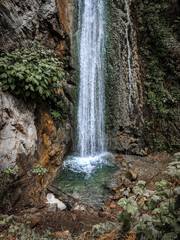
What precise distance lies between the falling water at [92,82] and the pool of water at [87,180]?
1.26m

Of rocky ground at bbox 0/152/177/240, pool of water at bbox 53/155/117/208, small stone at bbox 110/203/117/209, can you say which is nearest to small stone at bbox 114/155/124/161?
pool of water at bbox 53/155/117/208

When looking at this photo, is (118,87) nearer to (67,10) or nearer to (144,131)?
(144,131)

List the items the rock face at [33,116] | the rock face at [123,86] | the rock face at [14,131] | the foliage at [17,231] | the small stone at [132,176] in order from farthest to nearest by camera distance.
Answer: the rock face at [123,86] → the small stone at [132,176] → the rock face at [33,116] → the rock face at [14,131] → the foliage at [17,231]

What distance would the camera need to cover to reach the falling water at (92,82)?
709cm

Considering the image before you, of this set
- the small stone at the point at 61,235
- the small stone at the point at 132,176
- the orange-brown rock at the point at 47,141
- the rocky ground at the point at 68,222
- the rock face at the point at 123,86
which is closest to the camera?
the rocky ground at the point at 68,222

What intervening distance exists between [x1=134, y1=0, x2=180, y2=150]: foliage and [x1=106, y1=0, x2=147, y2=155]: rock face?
24.6 inches

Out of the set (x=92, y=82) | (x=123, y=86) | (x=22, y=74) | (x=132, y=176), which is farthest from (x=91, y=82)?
(x=132, y=176)

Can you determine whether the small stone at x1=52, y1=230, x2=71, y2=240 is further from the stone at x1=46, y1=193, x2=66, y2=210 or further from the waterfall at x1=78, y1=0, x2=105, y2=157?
the waterfall at x1=78, y1=0, x2=105, y2=157

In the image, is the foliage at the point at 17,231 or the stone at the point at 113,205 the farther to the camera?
the stone at the point at 113,205

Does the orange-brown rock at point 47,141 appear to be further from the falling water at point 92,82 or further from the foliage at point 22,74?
the falling water at point 92,82

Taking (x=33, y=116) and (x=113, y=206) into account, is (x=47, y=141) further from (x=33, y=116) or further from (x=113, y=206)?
(x=113, y=206)

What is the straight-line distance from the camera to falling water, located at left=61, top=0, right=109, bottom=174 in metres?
7.09

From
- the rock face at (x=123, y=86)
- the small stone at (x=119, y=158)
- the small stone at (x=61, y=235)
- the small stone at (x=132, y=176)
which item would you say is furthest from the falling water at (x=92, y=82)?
the small stone at (x=61, y=235)

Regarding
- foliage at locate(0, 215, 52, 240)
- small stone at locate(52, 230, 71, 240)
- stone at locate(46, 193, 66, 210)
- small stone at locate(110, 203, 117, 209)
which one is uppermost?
foliage at locate(0, 215, 52, 240)
